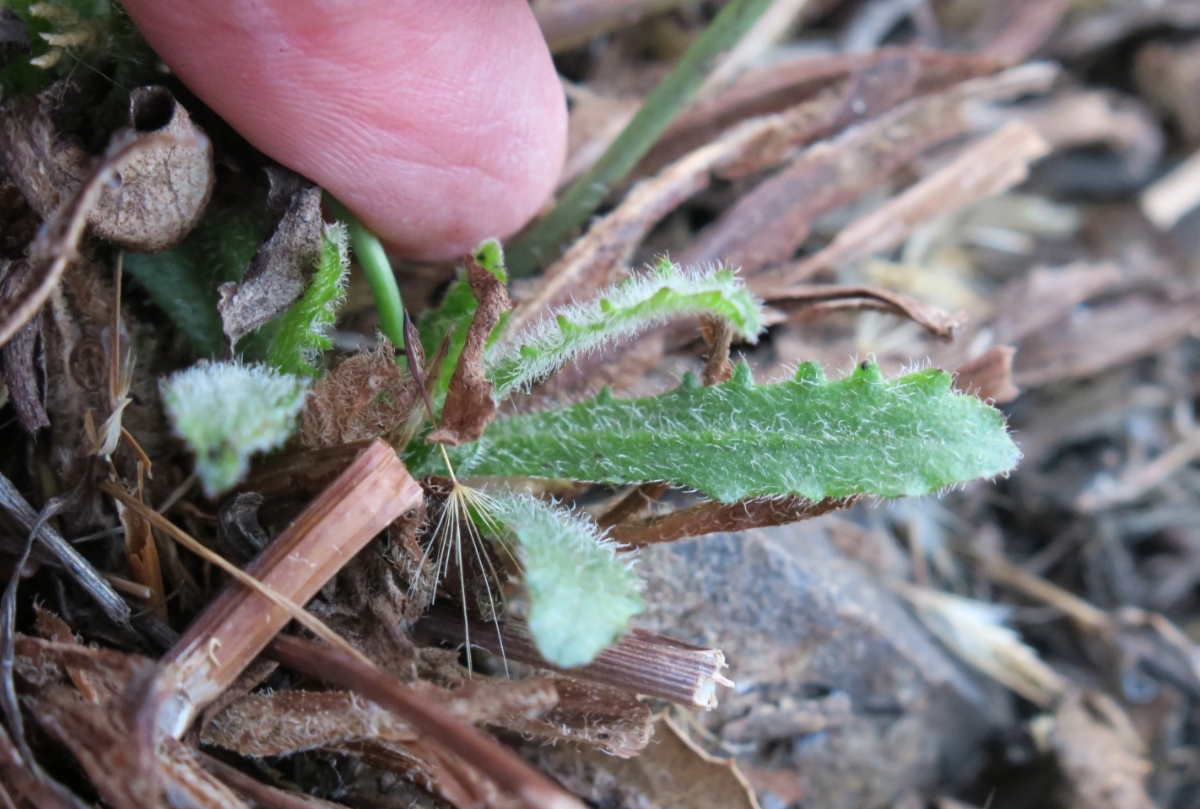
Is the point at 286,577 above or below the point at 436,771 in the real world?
above

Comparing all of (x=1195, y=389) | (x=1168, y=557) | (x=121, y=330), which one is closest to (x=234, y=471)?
(x=121, y=330)

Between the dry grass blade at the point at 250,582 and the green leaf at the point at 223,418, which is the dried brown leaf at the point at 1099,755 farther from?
the green leaf at the point at 223,418

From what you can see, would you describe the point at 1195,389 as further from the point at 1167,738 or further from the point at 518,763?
the point at 518,763

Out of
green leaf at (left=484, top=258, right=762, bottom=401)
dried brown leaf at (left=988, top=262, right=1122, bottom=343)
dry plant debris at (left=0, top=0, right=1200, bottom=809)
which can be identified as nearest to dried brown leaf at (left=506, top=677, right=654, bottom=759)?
dry plant debris at (left=0, top=0, right=1200, bottom=809)

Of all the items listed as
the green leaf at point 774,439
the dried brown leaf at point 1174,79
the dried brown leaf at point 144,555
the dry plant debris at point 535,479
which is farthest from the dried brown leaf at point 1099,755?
the dried brown leaf at point 1174,79

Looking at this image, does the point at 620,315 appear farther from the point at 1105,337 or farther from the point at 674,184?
the point at 1105,337

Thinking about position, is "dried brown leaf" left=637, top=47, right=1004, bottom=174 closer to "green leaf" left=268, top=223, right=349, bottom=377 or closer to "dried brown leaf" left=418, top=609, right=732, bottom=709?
"green leaf" left=268, top=223, right=349, bottom=377

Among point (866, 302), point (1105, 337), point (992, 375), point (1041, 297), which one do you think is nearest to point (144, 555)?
point (866, 302)

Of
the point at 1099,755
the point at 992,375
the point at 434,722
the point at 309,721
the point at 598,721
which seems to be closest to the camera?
the point at 434,722
